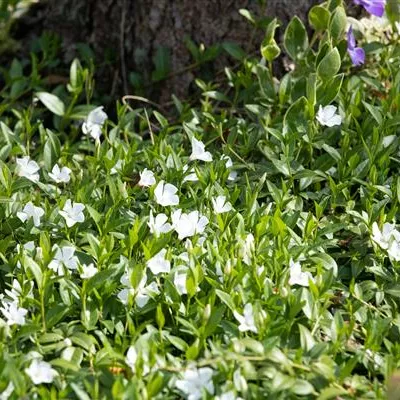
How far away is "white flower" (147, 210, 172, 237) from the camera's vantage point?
3.04 m

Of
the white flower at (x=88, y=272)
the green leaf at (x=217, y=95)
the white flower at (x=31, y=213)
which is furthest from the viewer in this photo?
the green leaf at (x=217, y=95)

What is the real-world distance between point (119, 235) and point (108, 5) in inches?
71.3

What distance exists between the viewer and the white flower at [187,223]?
3.06 m

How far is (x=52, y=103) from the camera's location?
13.6 ft

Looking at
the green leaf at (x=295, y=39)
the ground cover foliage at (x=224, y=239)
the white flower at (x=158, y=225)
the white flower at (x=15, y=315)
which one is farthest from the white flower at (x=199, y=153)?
the white flower at (x=15, y=315)

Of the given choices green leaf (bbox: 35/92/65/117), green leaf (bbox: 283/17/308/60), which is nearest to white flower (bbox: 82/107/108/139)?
green leaf (bbox: 35/92/65/117)

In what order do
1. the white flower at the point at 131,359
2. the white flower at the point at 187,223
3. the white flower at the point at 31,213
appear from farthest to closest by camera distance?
the white flower at the point at 31,213 → the white flower at the point at 187,223 → the white flower at the point at 131,359

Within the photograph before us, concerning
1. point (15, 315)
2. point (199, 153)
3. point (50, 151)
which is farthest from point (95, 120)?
point (15, 315)

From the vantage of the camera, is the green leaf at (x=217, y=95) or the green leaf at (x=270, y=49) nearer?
the green leaf at (x=270, y=49)

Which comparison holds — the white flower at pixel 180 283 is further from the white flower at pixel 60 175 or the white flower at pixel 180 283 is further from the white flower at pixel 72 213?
the white flower at pixel 60 175

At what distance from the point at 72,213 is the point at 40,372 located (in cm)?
71

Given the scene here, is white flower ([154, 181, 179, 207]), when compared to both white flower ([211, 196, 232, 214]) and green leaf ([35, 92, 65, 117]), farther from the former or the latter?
green leaf ([35, 92, 65, 117])

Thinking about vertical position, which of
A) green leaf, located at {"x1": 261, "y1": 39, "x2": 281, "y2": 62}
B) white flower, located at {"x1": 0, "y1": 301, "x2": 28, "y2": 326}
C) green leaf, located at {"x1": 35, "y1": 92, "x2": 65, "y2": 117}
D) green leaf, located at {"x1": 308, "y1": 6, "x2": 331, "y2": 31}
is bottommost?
green leaf, located at {"x1": 35, "y1": 92, "x2": 65, "y2": 117}

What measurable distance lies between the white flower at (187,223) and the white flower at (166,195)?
10 cm
